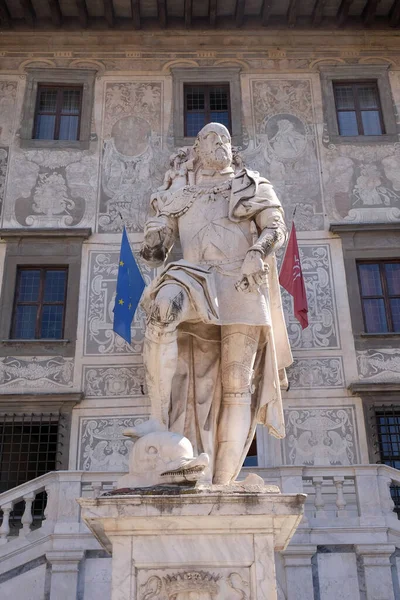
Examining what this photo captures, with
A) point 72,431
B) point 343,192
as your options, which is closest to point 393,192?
point 343,192

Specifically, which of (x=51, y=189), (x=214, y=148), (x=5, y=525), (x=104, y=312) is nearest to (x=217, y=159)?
(x=214, y=148)

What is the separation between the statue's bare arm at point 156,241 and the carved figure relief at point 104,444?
6.80 meters

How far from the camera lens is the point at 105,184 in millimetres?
13688

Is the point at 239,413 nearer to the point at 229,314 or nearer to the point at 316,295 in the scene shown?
the point at 229,314

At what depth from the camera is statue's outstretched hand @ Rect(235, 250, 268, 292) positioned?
4578 mm

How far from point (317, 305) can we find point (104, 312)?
3587 millimetres

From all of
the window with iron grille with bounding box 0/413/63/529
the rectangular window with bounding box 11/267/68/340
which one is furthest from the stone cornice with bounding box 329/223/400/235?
the window with iron grille with bounding box 0/413/63/529

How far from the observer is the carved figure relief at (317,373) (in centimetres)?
1202

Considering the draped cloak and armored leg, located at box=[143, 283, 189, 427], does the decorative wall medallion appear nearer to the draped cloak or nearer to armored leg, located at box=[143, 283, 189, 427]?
the draped cloak

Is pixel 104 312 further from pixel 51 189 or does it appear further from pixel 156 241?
pixel 156 241

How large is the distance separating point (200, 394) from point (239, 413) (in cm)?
28

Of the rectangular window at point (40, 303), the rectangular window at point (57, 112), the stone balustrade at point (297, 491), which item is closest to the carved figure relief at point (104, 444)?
the rectangular window at point (40, 303)

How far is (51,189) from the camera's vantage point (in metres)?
13.6

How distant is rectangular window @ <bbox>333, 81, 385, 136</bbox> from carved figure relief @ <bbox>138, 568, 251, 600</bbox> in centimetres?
1198
